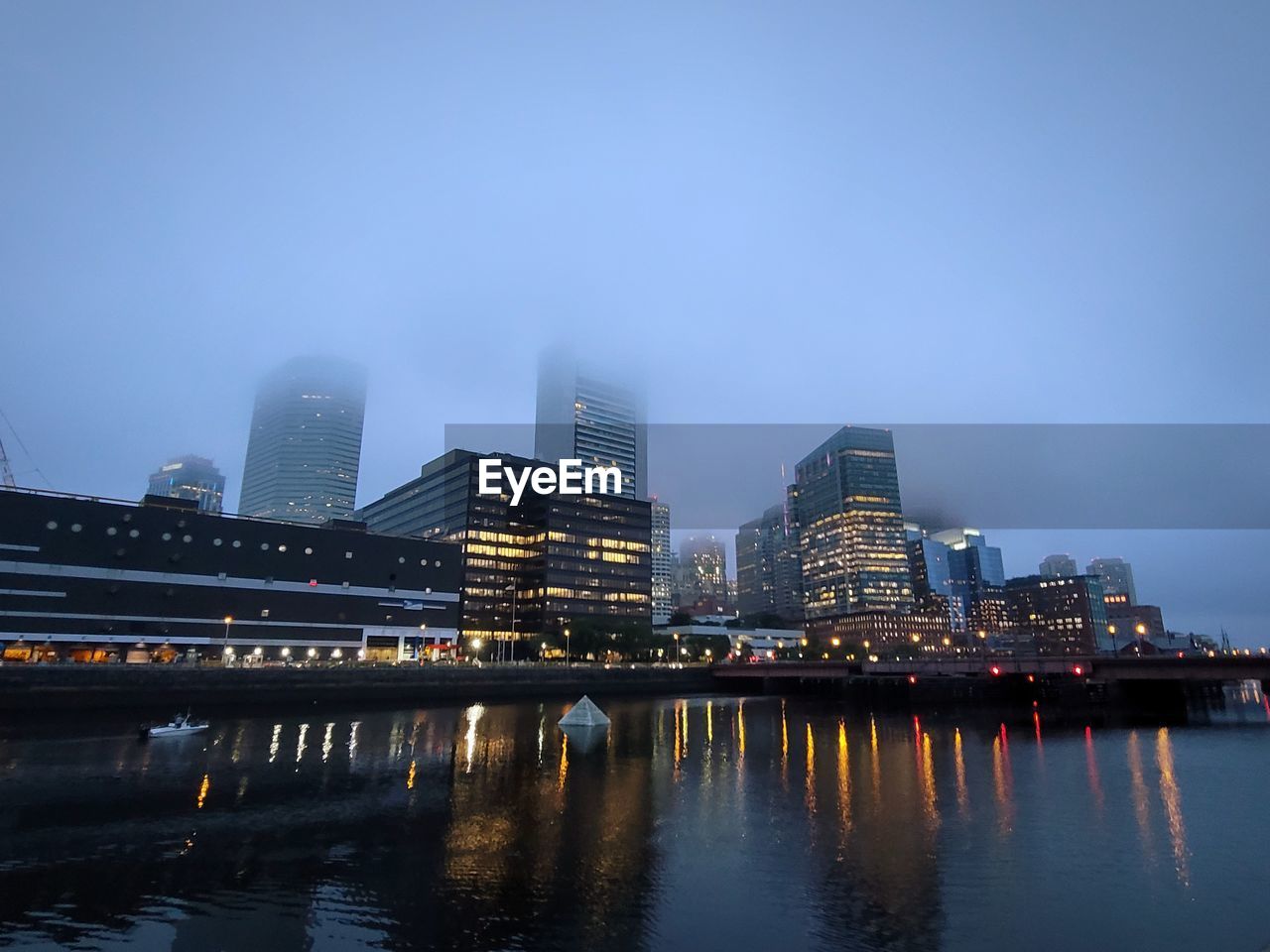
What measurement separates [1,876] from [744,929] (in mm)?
23399

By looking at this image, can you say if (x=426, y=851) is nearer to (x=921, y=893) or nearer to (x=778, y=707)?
(x=921, y=893)

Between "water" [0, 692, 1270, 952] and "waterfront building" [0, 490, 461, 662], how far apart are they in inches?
2053

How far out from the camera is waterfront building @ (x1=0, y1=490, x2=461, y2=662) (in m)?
94.1

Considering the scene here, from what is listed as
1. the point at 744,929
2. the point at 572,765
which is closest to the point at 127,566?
the point at 572,765

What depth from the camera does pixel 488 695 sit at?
110m

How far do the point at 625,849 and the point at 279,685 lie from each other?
3165 inches

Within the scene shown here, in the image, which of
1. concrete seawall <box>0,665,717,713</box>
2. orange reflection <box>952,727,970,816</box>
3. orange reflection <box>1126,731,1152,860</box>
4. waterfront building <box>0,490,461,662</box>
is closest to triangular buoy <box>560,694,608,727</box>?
orange reflection <box>952,727,970,816</box>

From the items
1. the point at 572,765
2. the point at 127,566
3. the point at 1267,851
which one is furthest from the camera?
the point at 127,566

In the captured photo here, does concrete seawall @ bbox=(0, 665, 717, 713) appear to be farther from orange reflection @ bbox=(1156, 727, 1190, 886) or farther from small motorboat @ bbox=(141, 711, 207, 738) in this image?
orange reflection @ bbox=(1156, 727, 1190, 886)

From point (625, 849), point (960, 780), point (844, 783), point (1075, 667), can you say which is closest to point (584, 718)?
point (844, 783)

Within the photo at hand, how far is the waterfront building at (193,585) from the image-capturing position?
94.1 m

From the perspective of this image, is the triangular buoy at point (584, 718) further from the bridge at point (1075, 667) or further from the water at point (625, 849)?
the bridge at point (1075, 667)

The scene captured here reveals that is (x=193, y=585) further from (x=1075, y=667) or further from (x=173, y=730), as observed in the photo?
(x=1075, y=667)

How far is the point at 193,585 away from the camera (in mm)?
105562
